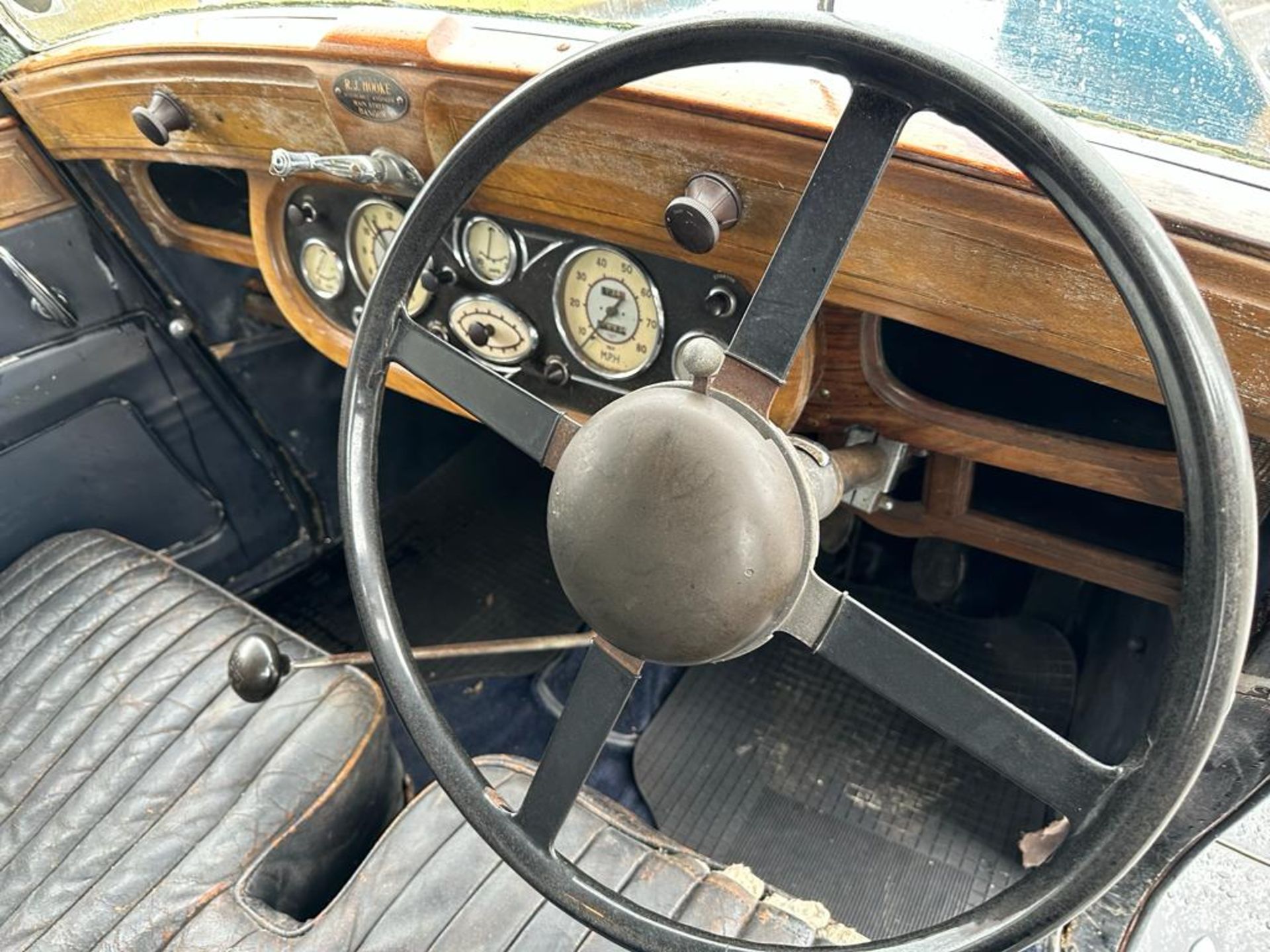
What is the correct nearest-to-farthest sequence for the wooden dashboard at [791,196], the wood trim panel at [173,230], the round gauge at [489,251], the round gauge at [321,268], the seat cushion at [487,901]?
1. the wooden dashboard at [791,196]
2. the seat cushion at [487,901]
3. the round gauge at [489,251]
4. the round gauge at [321,268]
5. the wood trim panel at [173,230]

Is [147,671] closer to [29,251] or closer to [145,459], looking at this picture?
[145,459]

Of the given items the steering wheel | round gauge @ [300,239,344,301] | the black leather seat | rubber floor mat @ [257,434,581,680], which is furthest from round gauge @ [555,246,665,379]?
rubber floor mat @ [257,434,581,680]

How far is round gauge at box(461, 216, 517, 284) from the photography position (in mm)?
1216

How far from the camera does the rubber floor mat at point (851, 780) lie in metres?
1.49

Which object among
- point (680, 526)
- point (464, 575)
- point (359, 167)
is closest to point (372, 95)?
point (359, 167)

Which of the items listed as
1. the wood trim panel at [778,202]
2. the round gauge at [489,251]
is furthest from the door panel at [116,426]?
the round gauge at [489,251]

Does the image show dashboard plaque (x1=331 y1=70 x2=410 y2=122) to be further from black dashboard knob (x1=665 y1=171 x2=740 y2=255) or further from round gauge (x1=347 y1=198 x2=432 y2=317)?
black dashboard knob (x1=665 y1=171 x2=740 y2=255)

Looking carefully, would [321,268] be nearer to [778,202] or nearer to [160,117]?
[160,117]

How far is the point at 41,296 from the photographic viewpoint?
1.49m

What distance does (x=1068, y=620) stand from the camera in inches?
72.0

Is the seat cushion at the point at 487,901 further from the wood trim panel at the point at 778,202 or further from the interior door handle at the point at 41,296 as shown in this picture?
the interior door handle at the point at 41,296

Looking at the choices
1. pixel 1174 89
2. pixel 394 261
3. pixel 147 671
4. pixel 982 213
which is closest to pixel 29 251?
→ pixel 147 671

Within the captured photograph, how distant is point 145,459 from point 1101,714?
1862 mm

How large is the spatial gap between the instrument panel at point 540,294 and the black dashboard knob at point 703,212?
0.44ft
